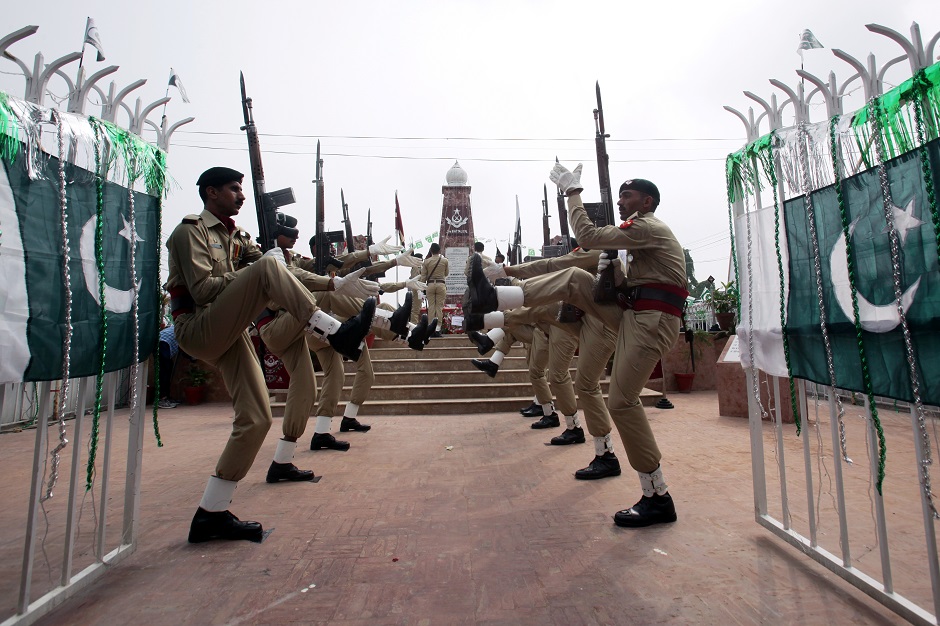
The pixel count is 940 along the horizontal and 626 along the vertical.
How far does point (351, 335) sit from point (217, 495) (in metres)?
1.07

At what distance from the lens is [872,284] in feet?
6.46

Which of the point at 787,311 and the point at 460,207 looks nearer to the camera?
the point at 787,311

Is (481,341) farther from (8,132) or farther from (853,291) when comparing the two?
(8,132)

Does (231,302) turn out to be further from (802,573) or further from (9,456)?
(9,456)

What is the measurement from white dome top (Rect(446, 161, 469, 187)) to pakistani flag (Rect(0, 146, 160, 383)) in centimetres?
1961

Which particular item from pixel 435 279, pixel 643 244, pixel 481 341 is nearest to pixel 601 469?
pixel 643 244

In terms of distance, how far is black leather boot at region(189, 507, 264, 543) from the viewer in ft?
8.91

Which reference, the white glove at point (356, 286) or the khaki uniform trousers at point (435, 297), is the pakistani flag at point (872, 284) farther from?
the khaki uniform trousers at point (435, 297)

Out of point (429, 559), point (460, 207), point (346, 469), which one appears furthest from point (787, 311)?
point (460, 207)

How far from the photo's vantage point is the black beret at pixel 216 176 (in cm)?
305

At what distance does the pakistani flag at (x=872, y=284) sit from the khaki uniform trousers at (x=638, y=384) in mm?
650

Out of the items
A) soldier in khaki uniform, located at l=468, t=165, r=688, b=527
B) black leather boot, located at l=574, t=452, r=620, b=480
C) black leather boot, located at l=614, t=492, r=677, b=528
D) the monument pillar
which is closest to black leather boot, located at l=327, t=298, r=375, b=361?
soldier in khaki uniform, located at l=468, t=165, r=688, b=527

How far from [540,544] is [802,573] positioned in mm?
1110

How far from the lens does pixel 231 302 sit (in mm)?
2662
